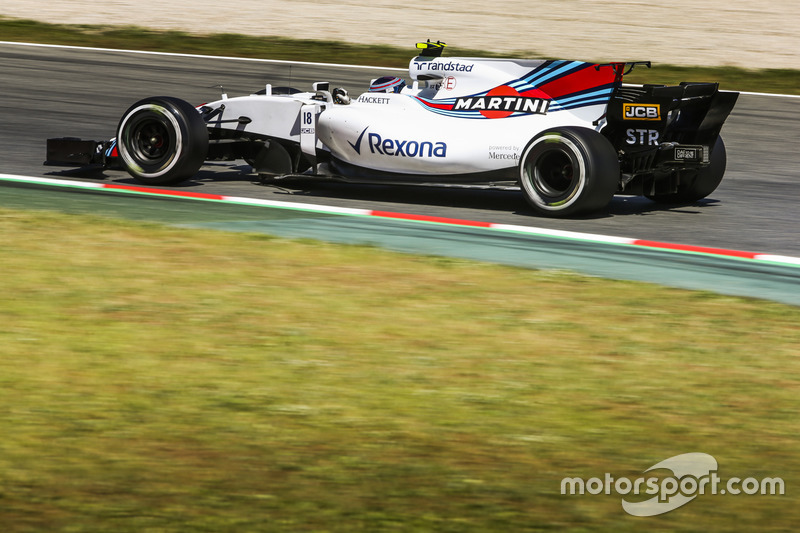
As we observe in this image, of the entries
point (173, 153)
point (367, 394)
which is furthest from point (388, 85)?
point (367, 394)

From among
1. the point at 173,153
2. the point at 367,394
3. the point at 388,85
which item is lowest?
the point at 367,394

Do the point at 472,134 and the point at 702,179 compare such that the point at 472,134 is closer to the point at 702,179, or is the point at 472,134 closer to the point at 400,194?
the point at 400,194

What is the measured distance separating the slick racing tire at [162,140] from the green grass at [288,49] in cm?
848

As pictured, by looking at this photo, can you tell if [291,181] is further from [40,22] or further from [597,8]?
[597,8]

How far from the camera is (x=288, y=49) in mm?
18984

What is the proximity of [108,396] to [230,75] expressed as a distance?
12586mm

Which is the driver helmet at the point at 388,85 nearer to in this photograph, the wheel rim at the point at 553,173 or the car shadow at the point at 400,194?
the car shadow at the point at 400,194

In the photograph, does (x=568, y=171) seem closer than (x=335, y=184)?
Yes

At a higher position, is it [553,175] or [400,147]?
[400,147]

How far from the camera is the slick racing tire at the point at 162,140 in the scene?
9125 mm

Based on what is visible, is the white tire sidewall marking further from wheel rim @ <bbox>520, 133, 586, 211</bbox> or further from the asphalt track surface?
wheel rim @ <bbox>520, 133, 586, 211</bbox>

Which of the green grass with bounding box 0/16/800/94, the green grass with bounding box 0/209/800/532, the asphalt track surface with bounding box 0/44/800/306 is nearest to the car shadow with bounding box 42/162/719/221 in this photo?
the asphalt track surface with bounding box 0/44/800/306

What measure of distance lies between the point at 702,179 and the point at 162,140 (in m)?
4.48

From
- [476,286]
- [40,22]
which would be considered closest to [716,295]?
[476,286]
